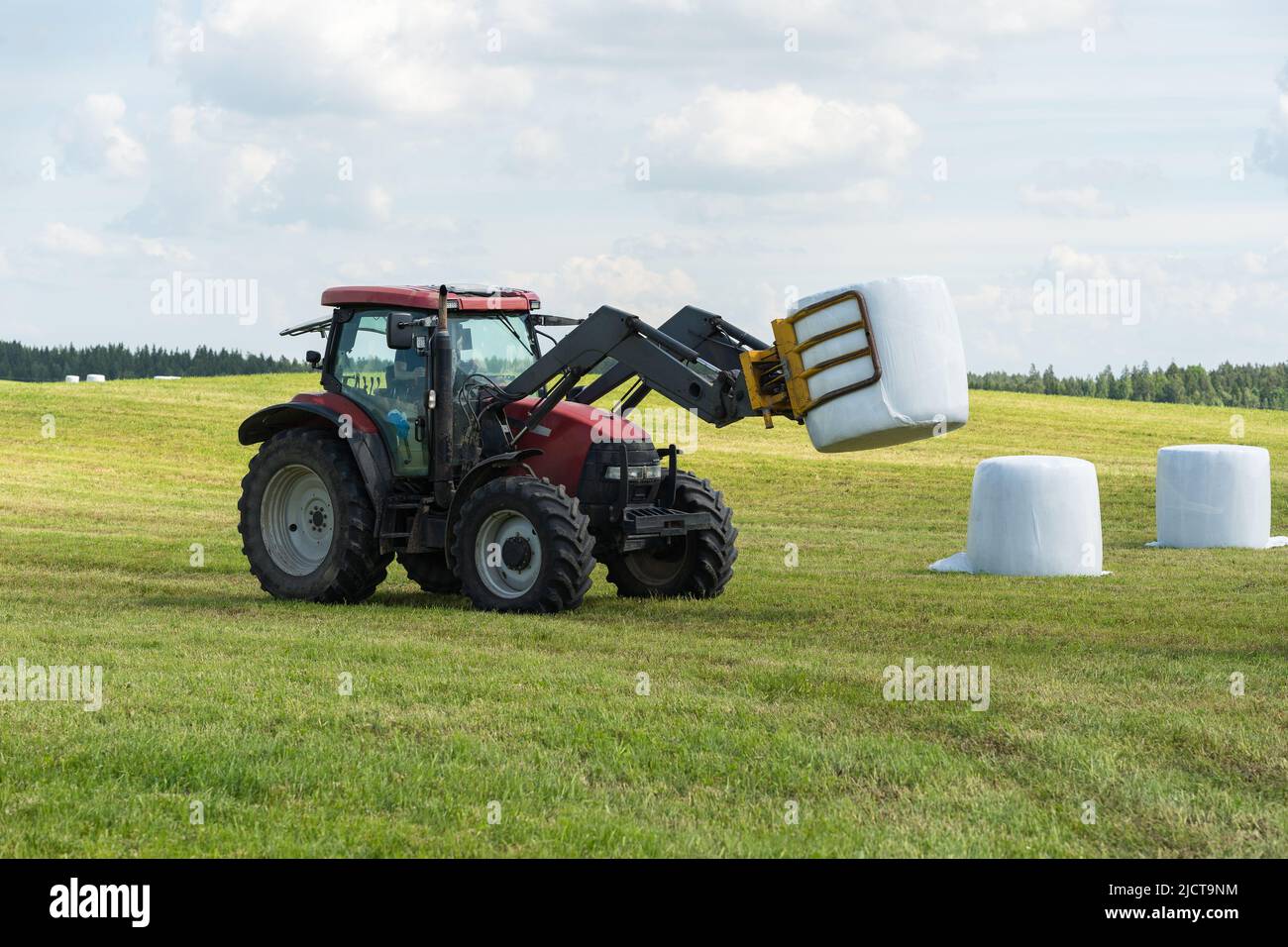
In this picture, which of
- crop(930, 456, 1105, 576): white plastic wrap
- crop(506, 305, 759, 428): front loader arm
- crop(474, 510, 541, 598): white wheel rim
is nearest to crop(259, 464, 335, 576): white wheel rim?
crop(474, 510, 541, 598): white wheel rim

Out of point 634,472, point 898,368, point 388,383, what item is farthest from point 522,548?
point 898,368

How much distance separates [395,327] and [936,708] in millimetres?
6054

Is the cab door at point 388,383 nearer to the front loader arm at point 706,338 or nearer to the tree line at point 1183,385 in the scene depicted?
the front loader arm at point 706,338

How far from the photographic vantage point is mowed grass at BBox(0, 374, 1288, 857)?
6070 mm

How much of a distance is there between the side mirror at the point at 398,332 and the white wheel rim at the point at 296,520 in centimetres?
193

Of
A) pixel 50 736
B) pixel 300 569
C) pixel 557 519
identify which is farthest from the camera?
pixel 300 569

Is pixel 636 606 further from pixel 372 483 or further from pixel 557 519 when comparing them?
pixel 372 483

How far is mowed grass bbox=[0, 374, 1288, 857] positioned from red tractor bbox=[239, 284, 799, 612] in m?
0.46

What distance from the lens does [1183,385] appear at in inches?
3723

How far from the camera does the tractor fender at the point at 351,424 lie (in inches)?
514

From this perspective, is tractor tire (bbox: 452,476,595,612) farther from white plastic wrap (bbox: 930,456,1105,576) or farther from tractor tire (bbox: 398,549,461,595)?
white plastic wrap (bbox: 930,456,1105,576)

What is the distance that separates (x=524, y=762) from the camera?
23.0 ft

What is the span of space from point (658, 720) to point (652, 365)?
16.0 ft
